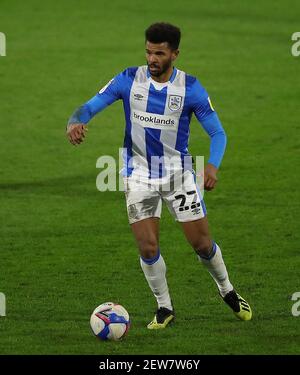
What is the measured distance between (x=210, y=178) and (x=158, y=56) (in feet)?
3.73

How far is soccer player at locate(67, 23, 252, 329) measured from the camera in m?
10.9

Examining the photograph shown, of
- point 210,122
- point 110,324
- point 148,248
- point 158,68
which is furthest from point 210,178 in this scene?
point 110,324

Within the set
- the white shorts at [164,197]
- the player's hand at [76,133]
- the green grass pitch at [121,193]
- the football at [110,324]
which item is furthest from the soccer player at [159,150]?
the green grass pitch at [121,193]

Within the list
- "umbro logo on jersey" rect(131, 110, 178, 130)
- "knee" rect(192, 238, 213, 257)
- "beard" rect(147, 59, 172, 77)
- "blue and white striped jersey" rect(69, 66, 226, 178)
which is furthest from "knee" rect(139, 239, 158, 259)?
"beard" rect(147, 59, 172, 77)

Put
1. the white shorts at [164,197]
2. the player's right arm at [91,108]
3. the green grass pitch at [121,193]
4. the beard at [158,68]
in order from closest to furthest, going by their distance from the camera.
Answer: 1. the player's right arm at [91,108]
2. the beard at [158,68]
3. the white shorts at [164,197]
4. the green grass pitch at [121,193]

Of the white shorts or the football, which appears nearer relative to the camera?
the football

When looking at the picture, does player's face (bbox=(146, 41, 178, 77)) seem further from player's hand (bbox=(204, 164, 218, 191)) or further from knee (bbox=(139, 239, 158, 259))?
knee (bbox=(139, 239, 158, 259))

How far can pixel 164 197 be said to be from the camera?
11.0 m

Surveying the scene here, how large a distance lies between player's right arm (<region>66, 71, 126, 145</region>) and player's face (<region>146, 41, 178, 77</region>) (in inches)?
13.8

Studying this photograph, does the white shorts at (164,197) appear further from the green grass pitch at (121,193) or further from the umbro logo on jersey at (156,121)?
the green grass pitch at (121,193)

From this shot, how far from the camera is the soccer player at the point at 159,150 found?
10.9 m
